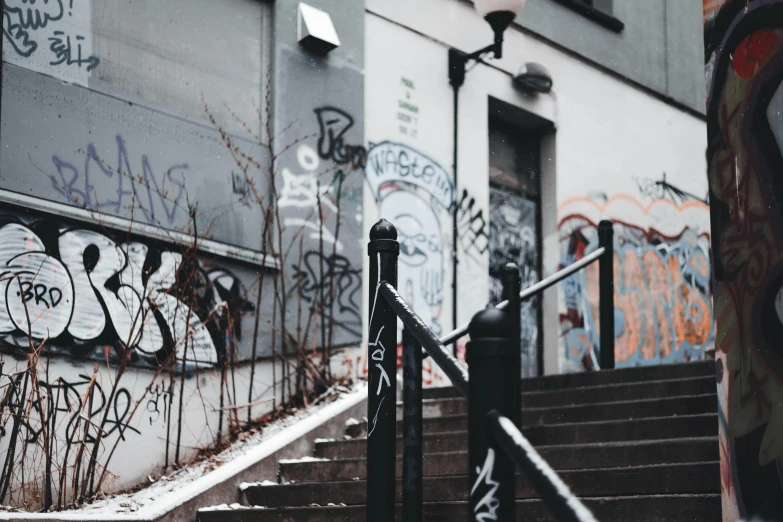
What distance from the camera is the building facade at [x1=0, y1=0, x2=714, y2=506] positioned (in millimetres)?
5672

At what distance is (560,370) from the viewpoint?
920 cm

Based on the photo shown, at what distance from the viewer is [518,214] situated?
30.9 ft

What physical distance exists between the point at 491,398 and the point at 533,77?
7.38m

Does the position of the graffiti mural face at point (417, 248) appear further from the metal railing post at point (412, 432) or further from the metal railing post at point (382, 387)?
the metal railing post at point (412, 432)

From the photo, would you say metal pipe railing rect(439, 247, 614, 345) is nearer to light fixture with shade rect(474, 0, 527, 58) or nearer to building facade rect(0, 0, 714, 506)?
building facade rect(0, 0, 714, 506)

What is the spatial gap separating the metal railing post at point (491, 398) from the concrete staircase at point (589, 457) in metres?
1.53

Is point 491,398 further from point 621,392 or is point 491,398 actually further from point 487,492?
point 621,392

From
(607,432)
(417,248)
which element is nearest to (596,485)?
(607,432)

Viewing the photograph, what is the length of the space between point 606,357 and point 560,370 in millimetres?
2934

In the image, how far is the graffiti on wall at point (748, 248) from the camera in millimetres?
3014

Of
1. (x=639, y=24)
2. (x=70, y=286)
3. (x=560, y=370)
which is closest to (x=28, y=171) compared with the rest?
(x=70, y=286)

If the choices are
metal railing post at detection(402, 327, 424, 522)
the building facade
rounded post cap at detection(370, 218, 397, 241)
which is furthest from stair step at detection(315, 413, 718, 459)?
metal railing post at detection(402, 327, 424, 522)

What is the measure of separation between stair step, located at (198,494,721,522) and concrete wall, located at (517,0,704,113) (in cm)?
620

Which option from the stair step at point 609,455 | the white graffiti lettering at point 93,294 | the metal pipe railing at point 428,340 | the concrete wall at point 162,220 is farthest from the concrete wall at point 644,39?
the metal pipe railing at point 428,340
